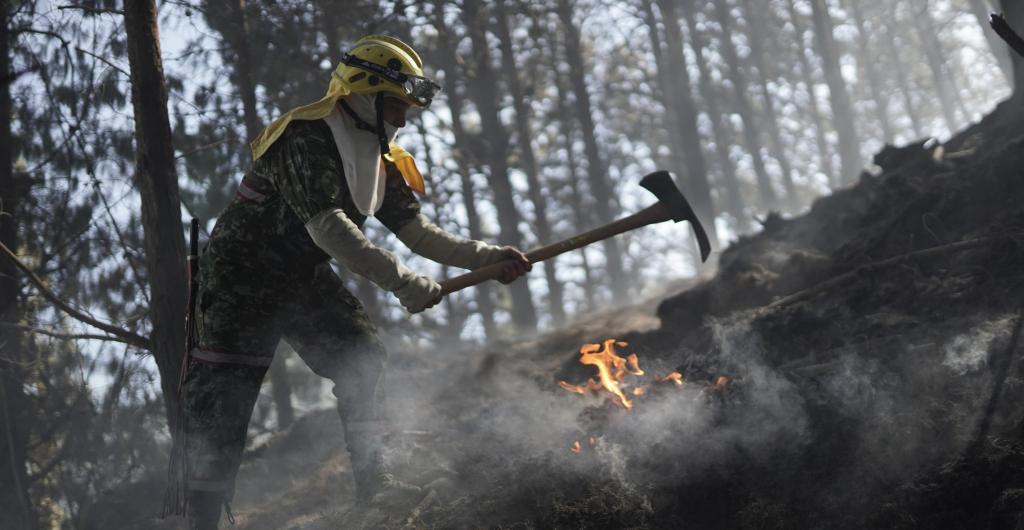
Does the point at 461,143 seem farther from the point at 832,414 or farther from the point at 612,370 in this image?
the point at 832,414

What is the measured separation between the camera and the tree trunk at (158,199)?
5.24m

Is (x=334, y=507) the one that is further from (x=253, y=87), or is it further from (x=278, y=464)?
(x=253, y=87)

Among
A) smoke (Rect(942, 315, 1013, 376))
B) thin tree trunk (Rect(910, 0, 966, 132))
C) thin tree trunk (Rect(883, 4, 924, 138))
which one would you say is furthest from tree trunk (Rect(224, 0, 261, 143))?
thin tree trunk (Rect(883, 4, 924, 138))

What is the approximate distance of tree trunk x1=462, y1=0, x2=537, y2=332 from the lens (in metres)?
15.7

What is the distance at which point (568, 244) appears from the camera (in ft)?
14.9

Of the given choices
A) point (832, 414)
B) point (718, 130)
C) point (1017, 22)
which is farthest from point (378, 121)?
point (718, 130)

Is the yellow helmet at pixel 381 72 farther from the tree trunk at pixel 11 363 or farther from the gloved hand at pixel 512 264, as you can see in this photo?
the tree trunk at pixel 11 363

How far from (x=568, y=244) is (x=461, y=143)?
1267 centimetres

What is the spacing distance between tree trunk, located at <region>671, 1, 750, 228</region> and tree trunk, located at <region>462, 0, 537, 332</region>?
13.5 metres

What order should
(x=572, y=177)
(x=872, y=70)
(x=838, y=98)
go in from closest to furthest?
(x=572, y=177) < (x=838, y=98) < (x=872, y=70)

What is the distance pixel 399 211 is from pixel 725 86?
2752 centimetres

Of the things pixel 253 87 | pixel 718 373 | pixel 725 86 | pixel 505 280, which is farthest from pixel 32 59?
pixel 725 86

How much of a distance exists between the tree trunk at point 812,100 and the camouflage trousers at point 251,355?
30.0m

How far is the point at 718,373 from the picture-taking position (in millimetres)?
5340
